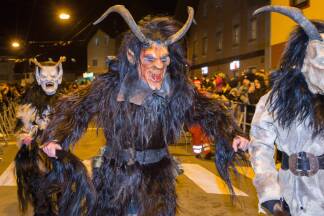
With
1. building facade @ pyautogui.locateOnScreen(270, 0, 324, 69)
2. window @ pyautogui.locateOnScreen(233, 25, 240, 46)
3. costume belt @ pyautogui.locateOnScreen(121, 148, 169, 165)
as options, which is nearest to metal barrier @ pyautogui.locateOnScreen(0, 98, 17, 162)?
building facade @ pyautogui.locateOnScreen(270, 0, 324, 69)

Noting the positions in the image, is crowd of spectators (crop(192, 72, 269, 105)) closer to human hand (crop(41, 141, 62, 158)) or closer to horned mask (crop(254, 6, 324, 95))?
human hand (crop(41, 141, 62, 158))

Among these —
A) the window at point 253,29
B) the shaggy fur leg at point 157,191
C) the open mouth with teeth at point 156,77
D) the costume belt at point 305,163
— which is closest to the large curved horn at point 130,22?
the open mouth with teeth at point 156,77

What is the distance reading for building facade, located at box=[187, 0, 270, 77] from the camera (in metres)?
24.2

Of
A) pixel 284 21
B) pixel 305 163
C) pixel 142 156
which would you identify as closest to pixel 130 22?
pixel 142 156

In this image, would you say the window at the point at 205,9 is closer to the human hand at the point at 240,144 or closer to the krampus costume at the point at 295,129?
the human hand at the point at 240,144

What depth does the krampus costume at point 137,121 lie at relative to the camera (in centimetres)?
356

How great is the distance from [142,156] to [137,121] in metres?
0.27

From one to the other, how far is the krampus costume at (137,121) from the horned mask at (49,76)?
2496 mm

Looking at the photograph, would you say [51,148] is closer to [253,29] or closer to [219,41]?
[253,29]

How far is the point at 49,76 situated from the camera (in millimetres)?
6289

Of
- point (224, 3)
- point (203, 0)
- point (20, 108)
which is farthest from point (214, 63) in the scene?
point (20, 108)

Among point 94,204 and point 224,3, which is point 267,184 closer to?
point 94,204

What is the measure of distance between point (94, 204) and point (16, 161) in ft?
8.59

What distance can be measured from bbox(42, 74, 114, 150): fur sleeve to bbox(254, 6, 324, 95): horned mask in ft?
5.05
